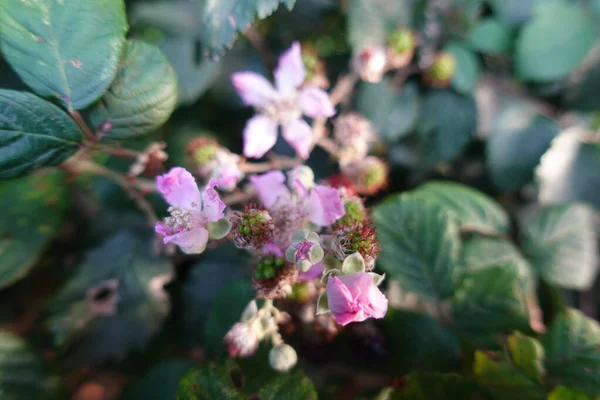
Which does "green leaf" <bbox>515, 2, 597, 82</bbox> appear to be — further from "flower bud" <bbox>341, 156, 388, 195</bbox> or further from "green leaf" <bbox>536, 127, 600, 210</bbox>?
"flower bud" <bbox>341, 156, 388, 195</bbox>

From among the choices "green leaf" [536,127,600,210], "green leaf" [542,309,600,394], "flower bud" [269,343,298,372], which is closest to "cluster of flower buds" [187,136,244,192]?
"flower bud" [269,343,298,372]

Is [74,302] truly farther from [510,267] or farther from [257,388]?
[510,267]

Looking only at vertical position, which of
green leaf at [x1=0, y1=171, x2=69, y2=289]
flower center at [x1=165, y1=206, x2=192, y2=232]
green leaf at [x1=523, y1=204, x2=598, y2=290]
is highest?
flower center at [x1=165, y1=206, x2=192, y2=232]

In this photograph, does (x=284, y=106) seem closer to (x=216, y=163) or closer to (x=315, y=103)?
(x=315, y=103)

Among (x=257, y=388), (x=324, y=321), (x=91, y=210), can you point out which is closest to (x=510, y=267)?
(x=324, y=321)

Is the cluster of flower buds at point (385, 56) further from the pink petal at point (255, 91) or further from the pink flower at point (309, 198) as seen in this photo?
the pink flower at point (309, 198)
